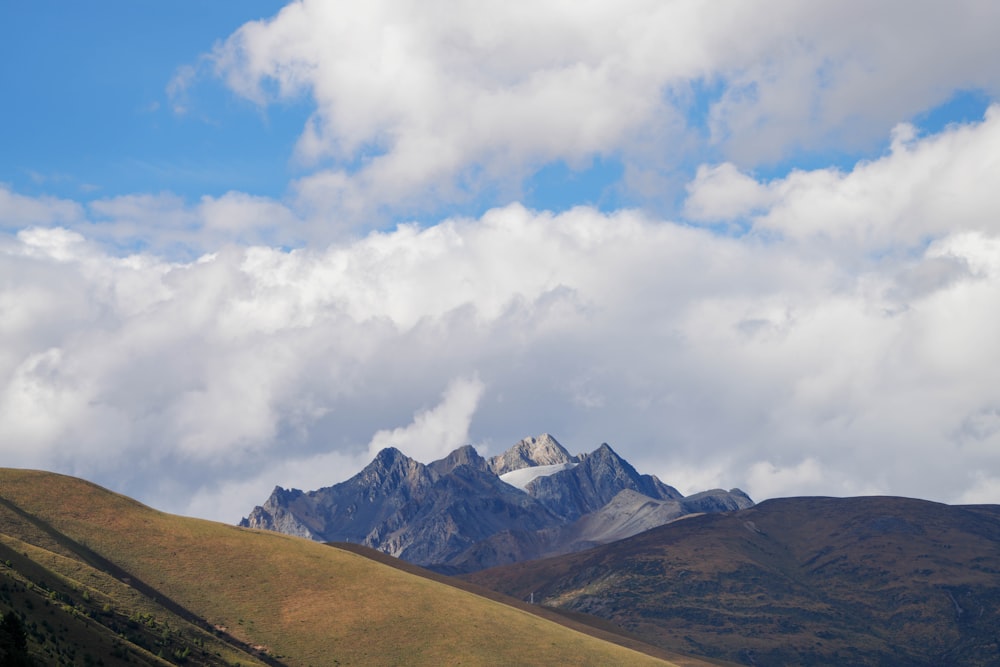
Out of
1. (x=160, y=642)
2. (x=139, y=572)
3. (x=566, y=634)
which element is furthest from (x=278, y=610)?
(x=566, y=634)

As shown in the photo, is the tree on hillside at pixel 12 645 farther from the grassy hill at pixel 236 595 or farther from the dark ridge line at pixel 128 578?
the dark ridge line at pixel 128 578

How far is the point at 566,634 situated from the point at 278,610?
43426 millimetres

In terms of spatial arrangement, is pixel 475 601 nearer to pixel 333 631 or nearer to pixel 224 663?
pixel 333 631

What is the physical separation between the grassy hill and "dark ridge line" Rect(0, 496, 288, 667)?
10.8 inches

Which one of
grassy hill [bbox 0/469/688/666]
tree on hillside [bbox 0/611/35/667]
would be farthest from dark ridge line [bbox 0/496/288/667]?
tree on hillside [bbox 0/611/35/667]

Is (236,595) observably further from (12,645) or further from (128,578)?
(12,645)

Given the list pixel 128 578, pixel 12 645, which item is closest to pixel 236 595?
pixel 128 578

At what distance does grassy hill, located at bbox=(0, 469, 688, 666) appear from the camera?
116 m

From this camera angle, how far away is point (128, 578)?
135m

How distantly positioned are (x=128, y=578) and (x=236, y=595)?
13.8 m

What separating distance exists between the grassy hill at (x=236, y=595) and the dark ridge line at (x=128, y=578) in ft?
0.90

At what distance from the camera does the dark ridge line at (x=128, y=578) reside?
128 m

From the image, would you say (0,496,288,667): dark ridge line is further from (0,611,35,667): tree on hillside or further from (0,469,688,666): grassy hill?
(0,611,35,667): tree on hillside

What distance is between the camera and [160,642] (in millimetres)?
109312
